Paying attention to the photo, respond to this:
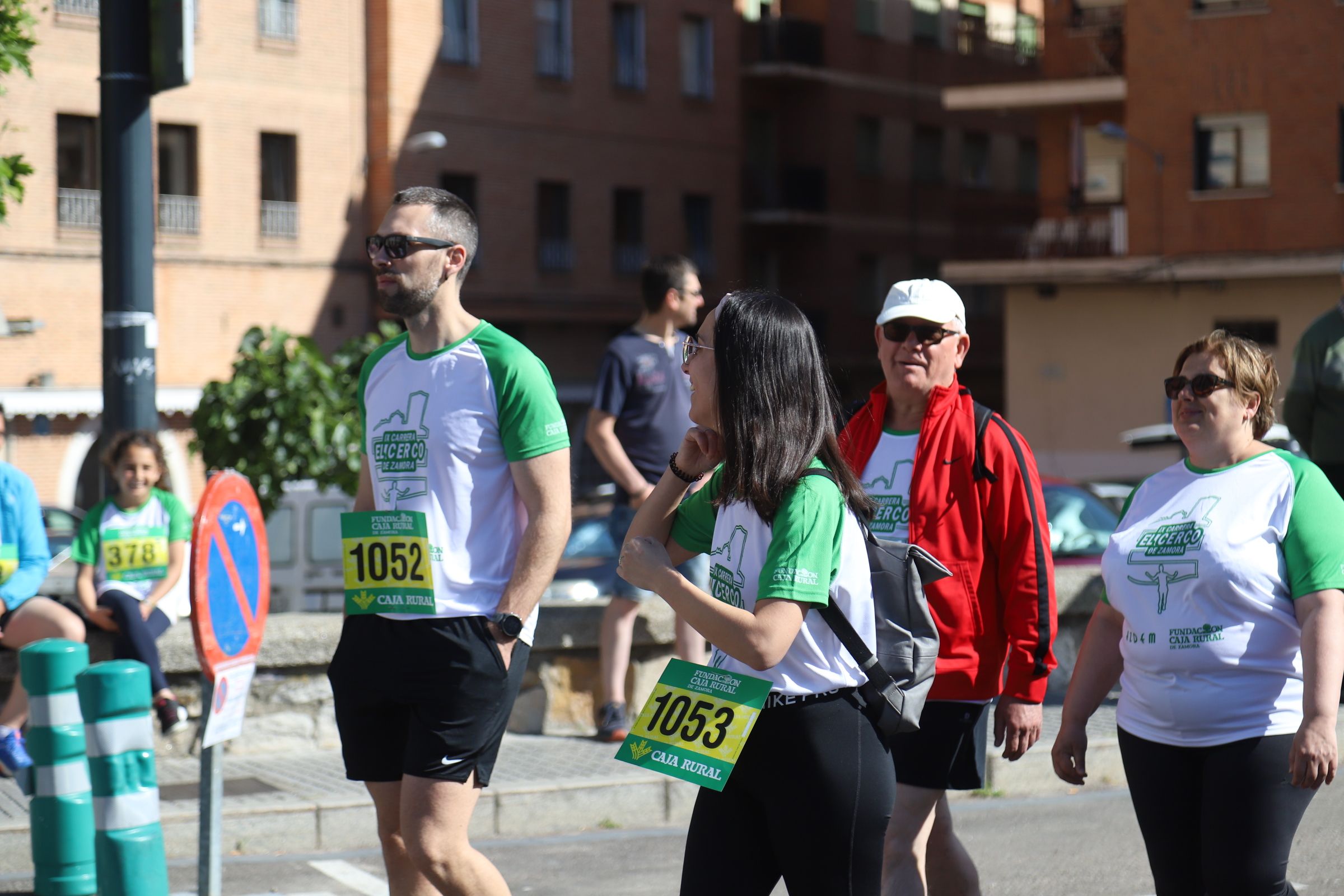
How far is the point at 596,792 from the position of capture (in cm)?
766

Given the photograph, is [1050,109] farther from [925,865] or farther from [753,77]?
[925,865]

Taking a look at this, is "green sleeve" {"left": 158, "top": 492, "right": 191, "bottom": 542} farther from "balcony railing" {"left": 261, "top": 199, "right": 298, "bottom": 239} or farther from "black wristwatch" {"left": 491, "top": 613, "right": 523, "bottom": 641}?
"balcony railing" {"left": 261, "top": 199, "right": 298, "bottom": 239}

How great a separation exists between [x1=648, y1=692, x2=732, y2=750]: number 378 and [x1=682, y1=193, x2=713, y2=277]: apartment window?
4124 centimetres

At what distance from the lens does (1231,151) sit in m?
35.4

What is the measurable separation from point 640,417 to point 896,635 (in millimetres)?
4377

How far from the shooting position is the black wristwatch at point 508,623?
15.1 ft

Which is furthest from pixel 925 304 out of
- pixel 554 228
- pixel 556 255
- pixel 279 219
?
pixel 554 228

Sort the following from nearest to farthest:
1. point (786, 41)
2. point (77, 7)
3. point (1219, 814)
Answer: point (1219, 814), point (77, 7), point (786, 41)

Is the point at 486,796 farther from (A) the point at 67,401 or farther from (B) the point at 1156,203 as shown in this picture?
(B) the point at 1156,203

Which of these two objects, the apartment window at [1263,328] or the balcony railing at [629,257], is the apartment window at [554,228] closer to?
the balcony railing at [629,257]

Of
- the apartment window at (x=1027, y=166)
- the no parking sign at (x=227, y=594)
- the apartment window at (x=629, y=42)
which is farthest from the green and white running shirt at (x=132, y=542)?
the apartment window at (x=1027, y=166)

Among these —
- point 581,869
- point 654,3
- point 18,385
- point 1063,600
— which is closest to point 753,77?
point 654,3

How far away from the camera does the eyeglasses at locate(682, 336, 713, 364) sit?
3838mm

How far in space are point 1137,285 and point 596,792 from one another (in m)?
31.0
